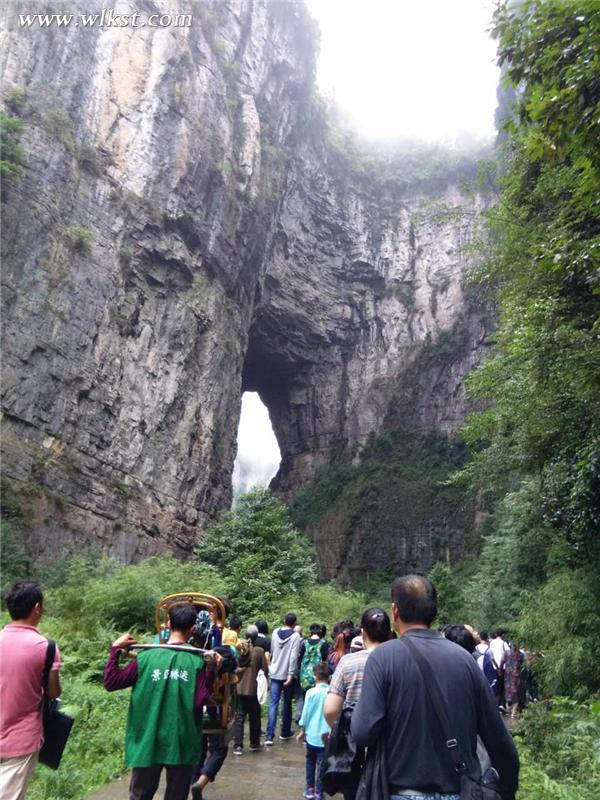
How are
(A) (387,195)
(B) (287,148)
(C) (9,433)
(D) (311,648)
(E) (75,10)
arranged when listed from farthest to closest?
(A) (387,195)
(B) (287,148)
(E) (75,10)
(C) (9,433)
(D) (311,648)

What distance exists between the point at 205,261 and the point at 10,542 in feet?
48.0

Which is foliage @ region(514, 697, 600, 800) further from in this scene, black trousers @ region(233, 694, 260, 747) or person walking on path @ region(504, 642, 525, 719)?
black trousers @ region(233, 694, 260, 747)

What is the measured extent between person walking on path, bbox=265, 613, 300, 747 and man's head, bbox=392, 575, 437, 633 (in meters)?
4.87

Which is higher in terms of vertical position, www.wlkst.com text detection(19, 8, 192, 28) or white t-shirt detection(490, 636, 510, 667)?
www.wlkst.com text detection(19, 8, 192, 28)

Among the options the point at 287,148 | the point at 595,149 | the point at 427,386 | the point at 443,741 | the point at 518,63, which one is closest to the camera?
the point at 443,741

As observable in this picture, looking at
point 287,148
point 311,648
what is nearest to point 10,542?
point 311,648

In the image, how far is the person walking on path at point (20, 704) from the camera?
2.80m

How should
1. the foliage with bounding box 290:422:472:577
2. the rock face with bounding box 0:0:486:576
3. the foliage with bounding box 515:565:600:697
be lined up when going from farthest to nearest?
the foliage with bounding box 290:422:472:577
the rock face with bounding box 0:0:486:576
the foliage with bounding box 515:565:600:697

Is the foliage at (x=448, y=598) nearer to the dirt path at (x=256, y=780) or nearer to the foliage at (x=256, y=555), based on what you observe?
the foliage at (x=256, y=555)

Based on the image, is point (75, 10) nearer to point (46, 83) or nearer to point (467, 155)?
point (46, 83)

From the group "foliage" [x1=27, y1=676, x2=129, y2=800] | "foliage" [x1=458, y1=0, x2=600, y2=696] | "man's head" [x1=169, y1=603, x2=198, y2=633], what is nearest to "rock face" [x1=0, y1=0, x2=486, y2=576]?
"foliage" [x1=458, y1=0, x2=600, y2=696]

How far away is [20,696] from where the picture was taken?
2832 millimetres

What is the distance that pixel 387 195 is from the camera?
136ft

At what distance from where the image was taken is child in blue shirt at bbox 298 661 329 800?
4406 mm
